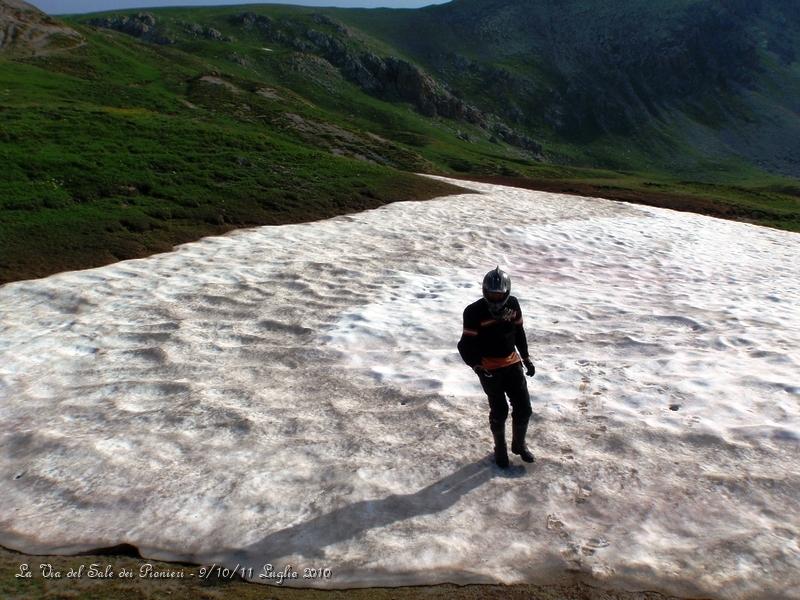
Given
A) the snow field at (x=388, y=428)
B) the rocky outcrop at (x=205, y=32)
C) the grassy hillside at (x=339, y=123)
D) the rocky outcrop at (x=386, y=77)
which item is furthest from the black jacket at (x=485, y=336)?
the rocky outcrop at (x=205, y=32)

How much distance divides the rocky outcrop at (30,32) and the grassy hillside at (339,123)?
2.24 m

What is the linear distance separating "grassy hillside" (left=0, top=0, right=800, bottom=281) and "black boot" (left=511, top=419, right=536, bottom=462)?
1559cm

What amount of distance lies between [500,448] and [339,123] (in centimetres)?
7039

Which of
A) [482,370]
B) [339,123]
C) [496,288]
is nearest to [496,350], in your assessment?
[482,370]

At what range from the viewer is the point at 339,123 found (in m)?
73.4

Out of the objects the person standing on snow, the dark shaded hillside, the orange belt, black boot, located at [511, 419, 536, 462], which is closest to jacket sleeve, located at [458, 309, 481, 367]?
the person standing on snow

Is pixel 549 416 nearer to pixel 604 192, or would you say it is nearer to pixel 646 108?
pixel 604 192

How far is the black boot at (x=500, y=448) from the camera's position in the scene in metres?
8.15

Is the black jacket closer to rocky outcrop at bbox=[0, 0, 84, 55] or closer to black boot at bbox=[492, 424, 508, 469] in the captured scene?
black boot at bbox=[492, 424, 508, 469]

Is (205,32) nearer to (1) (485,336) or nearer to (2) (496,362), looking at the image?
(1) (485,336)

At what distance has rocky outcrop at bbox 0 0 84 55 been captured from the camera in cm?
7362

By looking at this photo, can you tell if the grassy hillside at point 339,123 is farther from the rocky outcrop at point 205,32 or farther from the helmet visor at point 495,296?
the helmet visor at point 495,296

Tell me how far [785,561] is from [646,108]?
7649 inches

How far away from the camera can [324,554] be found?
6.67 m
